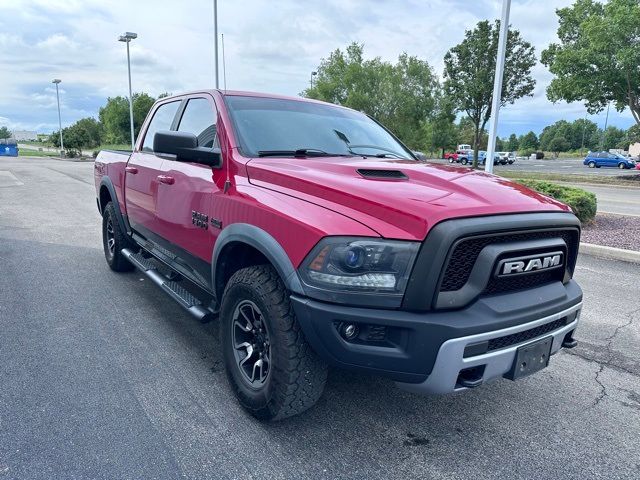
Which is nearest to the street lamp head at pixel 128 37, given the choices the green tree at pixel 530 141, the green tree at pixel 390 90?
the green tree at pixel 390 90

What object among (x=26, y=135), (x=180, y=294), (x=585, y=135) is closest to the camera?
(x=180, y=294)

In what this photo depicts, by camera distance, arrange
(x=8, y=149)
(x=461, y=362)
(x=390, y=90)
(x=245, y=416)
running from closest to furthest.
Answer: (x=461, y=362), (x=245, y=416), (x=390, y=90), (x=8, y=149)

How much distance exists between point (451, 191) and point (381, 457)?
4.64 ft

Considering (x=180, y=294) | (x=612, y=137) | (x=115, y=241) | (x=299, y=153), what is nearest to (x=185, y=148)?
(x=299, y=153)

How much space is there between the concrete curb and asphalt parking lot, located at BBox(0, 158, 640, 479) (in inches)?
106

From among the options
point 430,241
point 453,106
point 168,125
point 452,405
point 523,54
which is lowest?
point 452,405

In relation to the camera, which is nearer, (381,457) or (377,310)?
(377,310)

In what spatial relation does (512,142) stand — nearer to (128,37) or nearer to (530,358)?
(128,37)

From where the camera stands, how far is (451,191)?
2.35 m

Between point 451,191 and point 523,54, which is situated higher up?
point 523,54

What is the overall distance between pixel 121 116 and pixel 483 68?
56449 mm

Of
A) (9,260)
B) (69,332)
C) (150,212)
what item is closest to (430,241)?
(150,212)

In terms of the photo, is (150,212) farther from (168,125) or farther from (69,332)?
(69,332)

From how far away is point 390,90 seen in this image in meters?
36.0
